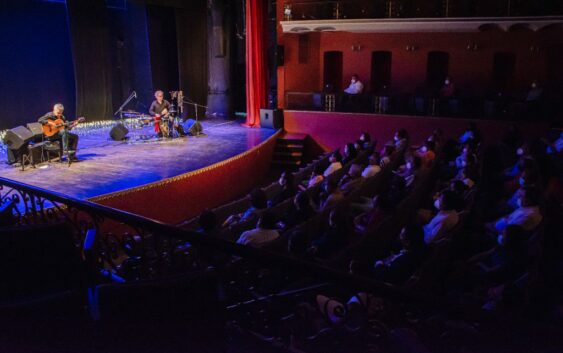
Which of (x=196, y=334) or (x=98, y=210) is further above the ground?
(x=98, y=210)

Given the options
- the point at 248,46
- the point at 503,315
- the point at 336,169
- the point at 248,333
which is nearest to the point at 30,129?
the point at 336,169

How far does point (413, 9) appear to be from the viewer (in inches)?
547

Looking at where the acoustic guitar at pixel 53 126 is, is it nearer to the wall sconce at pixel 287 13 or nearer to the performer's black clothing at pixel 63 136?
the performer's black clothing at pixel 63 136

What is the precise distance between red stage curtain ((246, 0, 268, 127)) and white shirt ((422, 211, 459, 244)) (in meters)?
9.88

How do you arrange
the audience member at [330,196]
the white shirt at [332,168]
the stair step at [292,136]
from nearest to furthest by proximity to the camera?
the audience member at [330,196] < the white shirt at [332,168] < the stair step at [292,136]

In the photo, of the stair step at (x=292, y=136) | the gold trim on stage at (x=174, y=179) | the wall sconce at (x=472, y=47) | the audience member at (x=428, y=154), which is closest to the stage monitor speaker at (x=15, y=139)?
the gold trim on stage at (x=174, y=179)

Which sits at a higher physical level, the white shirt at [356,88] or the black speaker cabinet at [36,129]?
the white shirt at [356,88]

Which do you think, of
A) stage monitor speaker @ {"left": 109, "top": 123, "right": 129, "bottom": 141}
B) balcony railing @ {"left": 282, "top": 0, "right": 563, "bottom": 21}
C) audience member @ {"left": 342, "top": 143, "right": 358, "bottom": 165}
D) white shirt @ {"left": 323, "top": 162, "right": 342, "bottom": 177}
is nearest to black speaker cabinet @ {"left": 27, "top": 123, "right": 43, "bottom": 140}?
stage monitor speaker @ {"left": 109, "top": 123, "right": 129, "bottom": 141}

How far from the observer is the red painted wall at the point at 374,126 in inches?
474

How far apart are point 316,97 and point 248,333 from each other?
1210cm

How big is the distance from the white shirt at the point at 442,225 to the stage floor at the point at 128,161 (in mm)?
4701

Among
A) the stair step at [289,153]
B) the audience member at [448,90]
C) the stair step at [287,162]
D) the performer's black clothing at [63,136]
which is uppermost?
the audience member at [448,90]

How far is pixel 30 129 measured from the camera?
9117mm

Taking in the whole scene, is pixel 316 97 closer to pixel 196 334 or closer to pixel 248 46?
pixel 248 46
